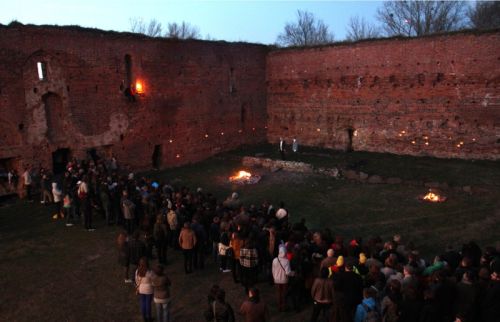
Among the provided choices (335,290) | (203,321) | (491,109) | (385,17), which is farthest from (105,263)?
(385,17)

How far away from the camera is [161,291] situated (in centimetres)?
843

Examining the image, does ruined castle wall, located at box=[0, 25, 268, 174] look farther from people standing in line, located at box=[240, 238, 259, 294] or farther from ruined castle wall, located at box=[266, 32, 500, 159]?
people standing in line, located at box=[240, 238, 259, 294]

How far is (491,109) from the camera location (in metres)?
20.7

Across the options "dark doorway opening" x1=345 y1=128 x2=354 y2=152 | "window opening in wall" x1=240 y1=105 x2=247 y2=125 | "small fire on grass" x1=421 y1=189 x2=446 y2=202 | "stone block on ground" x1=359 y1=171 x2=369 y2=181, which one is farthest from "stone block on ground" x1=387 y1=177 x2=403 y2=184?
"window opening in wall" x1=240 y1=105 x2=247 y2=125

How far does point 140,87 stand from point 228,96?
19.9ft

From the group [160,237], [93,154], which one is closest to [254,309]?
[160,237]

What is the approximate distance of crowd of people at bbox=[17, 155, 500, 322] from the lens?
23.7 ft

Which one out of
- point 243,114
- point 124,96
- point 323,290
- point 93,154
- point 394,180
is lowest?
point 394,180

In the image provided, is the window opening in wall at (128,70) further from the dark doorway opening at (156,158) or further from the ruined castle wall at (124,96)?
the dark doorway opening at (156,158)

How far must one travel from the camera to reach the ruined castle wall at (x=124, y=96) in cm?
1850

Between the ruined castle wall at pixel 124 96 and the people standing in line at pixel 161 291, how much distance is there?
12.8 meters

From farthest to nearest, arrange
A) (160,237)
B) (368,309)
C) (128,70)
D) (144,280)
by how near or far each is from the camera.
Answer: (128,70) < (160,237) < (144,280) < (368,309)

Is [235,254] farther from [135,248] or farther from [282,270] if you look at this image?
[135,248]

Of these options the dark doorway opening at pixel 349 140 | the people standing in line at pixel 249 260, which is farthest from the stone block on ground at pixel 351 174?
the people standing in line at pixel 249 260
